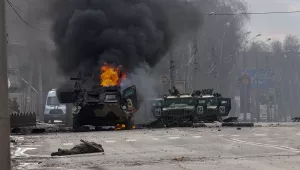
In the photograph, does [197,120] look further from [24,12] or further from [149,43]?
[24,12]

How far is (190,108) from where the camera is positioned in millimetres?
30500

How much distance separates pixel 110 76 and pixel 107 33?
3651 millimetres

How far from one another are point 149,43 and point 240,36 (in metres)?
46.4

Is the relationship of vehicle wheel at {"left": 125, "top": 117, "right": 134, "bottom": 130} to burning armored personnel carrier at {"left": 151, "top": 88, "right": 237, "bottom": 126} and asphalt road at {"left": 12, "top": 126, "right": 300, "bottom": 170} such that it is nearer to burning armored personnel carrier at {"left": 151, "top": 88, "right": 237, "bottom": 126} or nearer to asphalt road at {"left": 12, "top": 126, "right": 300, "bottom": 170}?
burning armored personnel carrier at {"left": 151, "top": 88, "right": 237, "bottom": 126}

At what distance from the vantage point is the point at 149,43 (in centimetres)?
3161

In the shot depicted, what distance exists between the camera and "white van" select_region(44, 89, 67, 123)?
1468 inches

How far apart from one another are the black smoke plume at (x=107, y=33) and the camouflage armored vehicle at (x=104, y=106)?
9.68ft

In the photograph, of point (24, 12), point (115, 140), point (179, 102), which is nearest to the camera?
point (115, 140)

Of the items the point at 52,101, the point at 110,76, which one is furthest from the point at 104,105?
the point at 52,101

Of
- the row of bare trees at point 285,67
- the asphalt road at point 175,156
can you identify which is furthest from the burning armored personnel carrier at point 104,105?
the row of bare trees at point 285,67

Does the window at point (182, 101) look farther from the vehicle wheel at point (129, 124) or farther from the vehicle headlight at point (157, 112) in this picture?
the vehicle wheel at point (129, 124)

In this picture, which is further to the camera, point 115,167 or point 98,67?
point 98,67

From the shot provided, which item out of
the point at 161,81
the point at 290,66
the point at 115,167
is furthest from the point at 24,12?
the point at 290,66

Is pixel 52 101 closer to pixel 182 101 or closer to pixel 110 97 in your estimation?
pixel 182 101
